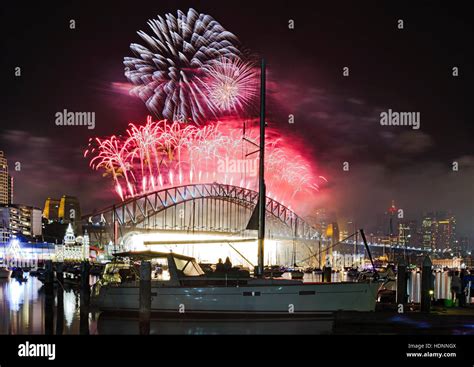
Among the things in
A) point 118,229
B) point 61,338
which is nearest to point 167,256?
point 61,338

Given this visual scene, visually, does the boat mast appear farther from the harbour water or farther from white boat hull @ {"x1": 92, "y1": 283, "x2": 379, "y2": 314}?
the harbour water

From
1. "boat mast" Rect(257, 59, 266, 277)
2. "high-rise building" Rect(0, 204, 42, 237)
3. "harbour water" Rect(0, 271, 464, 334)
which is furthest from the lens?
"high-rise building" Rect(0, 204, 42, 237)

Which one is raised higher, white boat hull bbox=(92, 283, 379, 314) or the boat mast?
the boat mast

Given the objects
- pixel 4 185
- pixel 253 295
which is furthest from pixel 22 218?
pixel 253 295

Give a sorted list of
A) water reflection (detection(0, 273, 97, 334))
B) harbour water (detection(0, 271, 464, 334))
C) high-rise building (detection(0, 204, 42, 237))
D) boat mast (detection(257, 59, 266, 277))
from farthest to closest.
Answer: high-rise building (detection(0, 204, 42, 237)), boat mast (detection(257, 59, 266, 277)), water reflection (detection(0, 273, 97, 334)), harbour water (detection(0, 271, 464, 334))

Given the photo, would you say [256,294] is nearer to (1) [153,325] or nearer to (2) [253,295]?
(2) [253,295]

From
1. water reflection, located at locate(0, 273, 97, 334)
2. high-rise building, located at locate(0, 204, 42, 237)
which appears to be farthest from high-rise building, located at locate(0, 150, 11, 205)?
water reflection, located at locate(0, 273, 97, 334)

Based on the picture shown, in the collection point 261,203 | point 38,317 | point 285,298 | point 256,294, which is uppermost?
point 261,203

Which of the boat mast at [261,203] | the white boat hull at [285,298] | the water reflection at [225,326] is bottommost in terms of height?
the water reflection at [225,326]

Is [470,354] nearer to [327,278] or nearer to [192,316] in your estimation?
[192,316]

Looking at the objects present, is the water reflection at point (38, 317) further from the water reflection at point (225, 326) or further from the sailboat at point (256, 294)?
the sailboat at point (256, 294)

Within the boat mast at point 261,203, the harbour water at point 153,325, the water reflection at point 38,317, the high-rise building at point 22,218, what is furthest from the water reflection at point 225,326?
the high-rise building at point 22,218
